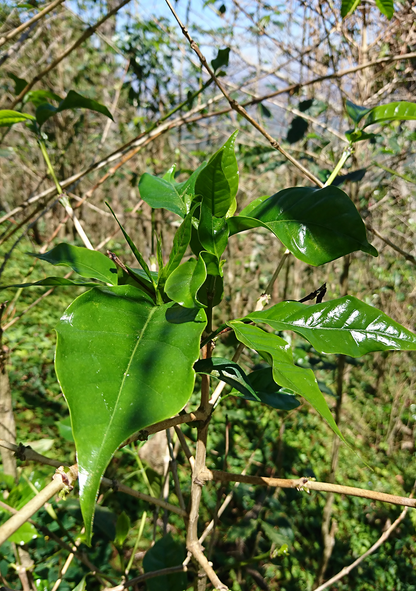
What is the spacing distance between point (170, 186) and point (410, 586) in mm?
3273

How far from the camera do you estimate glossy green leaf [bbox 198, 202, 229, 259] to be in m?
0.53

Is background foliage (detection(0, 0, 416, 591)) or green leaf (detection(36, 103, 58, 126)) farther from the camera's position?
background foliage (detection(0, 0, 416, 591))

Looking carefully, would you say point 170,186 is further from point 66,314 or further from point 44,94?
point 44,94

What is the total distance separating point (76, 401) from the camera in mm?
331

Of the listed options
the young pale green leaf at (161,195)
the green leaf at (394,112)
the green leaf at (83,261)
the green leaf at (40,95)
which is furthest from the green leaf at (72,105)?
the green leaf at (394,112)

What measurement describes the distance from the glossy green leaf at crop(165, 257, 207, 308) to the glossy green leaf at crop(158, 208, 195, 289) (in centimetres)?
3

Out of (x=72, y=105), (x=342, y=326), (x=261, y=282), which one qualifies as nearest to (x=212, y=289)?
(x=342, y=326)

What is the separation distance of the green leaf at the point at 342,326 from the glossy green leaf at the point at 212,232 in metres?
0.11

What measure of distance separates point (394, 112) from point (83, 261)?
0.70 meters

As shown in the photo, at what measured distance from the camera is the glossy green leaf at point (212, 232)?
1.75 feet

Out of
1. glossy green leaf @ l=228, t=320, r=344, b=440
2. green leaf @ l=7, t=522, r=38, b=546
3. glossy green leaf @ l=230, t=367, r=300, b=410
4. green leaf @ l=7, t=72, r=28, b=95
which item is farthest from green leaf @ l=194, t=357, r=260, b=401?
green leaf @ l=7, t=72, r=28, b=95

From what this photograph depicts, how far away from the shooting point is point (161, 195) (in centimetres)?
70

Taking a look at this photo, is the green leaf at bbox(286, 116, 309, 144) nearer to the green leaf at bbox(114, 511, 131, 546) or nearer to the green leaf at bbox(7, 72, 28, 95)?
the green leaf at bbox(7, 72, 28, 95)

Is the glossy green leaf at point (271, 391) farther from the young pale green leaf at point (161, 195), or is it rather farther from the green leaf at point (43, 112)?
the green leaf at point (43, 112)
